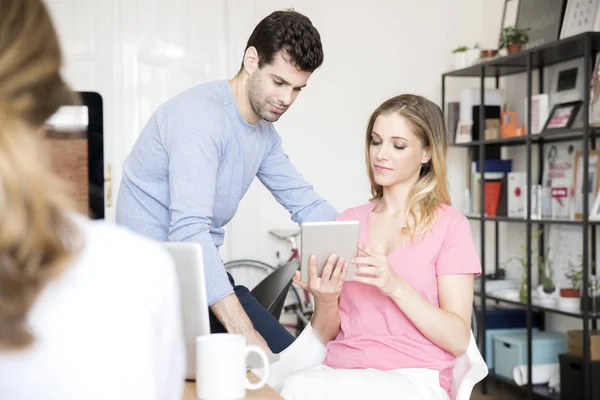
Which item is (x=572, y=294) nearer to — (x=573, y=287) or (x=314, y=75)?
(x=573, y=287)

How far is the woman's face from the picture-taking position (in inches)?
79.1

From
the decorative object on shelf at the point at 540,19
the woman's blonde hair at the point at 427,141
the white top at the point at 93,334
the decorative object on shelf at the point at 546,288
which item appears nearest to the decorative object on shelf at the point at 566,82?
the decorative object on shelf at the point at 540,19

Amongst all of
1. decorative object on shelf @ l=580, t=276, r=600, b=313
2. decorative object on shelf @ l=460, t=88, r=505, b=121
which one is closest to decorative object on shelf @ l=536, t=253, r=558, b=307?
decorative object on shelf @ l=580, t=276, r=600, b=313

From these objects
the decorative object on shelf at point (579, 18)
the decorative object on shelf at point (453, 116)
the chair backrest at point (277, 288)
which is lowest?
the chair backrest at point (277, 288)

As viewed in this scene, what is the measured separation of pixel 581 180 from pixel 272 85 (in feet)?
7.19

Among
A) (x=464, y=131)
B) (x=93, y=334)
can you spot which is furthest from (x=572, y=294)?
(x=93, y=334)

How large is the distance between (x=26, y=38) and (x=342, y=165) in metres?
4.03

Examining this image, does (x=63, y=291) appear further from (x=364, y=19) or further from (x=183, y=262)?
(x=364, y=19)

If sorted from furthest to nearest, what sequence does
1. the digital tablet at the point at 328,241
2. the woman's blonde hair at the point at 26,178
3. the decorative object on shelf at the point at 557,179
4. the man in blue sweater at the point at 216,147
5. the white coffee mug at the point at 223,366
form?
the decorative object on shelf at the point at 557,179 → the man in blue sweater at the point at 216,147 → the digital tablet at the point at 328,241 → the white coffee mug at the point at 223,366 → the woman's blonde hair at the point at 26,178

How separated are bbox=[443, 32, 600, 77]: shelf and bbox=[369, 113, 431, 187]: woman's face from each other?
1.83 m

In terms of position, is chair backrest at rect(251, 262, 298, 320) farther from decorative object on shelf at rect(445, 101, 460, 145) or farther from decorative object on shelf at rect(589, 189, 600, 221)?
decorative object on shelf at rect(445, 101, 460, 145)

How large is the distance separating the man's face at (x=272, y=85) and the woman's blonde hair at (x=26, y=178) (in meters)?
1.47

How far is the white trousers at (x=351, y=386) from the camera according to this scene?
1.60m

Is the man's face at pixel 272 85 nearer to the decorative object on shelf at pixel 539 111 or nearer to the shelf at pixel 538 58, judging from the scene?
the shelf at pixel 538 58
